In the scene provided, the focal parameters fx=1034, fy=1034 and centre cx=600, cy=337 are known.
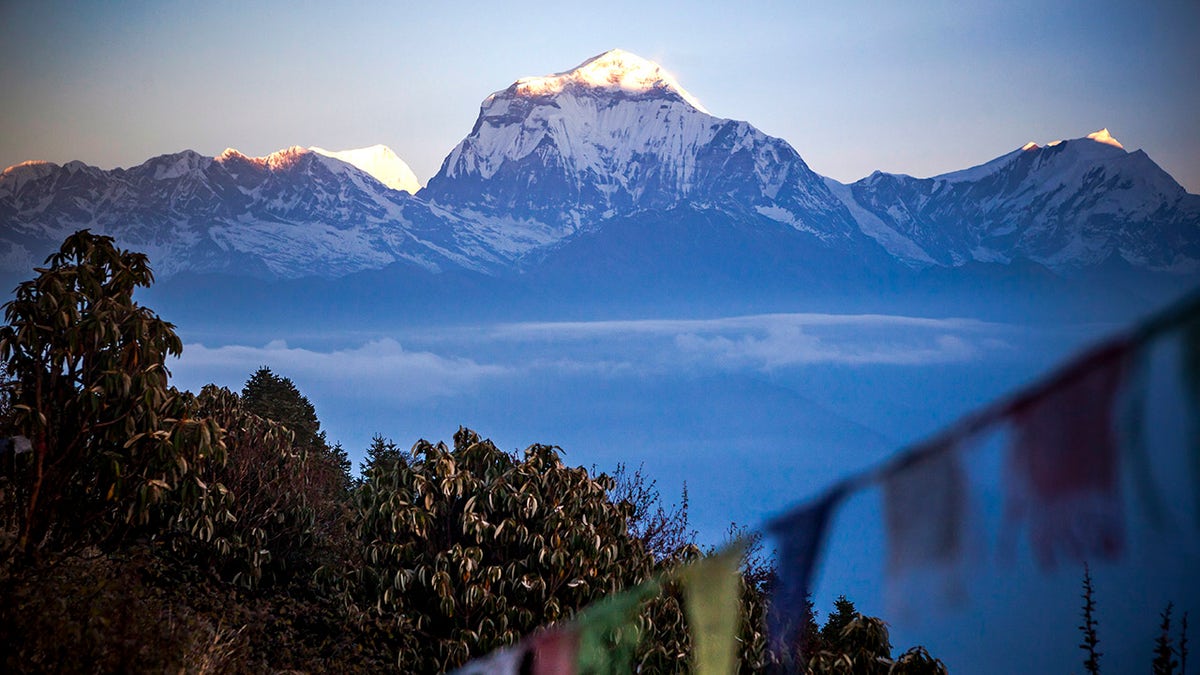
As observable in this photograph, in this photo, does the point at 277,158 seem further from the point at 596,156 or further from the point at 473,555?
the point at 473,555

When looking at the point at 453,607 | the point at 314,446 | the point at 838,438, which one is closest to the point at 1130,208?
the point at 838,438

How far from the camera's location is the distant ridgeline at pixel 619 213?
138 meters

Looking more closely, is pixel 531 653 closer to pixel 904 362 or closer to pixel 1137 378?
pixel 1137 378

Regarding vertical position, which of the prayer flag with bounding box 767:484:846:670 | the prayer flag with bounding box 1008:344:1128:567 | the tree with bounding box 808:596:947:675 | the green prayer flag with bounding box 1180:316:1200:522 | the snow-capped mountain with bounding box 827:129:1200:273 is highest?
the snow-capped mountain with bounding box 827:129:1200:273

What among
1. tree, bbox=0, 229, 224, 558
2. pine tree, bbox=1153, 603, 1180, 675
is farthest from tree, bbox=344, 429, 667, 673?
pine tree, bbox=1153, 603, 1180, 675

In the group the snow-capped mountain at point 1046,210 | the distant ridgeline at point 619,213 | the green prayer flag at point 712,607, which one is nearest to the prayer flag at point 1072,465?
the green prayer flag at point 712,607

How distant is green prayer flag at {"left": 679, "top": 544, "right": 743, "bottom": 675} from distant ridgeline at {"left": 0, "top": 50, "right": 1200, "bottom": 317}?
136874 millimetres

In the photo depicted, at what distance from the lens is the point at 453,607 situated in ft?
28.6

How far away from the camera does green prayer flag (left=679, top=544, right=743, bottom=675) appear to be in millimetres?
2834

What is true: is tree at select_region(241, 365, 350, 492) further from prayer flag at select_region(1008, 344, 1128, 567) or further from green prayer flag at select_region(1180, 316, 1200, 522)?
green prayer flag at select_region(1180, 316, 1200, 522)

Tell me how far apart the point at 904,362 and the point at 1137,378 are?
655 feet

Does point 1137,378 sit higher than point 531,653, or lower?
higher

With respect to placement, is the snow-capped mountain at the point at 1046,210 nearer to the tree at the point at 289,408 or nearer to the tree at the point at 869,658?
the tree at the point at 289,408

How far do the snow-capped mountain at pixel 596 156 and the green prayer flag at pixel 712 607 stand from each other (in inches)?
6357
